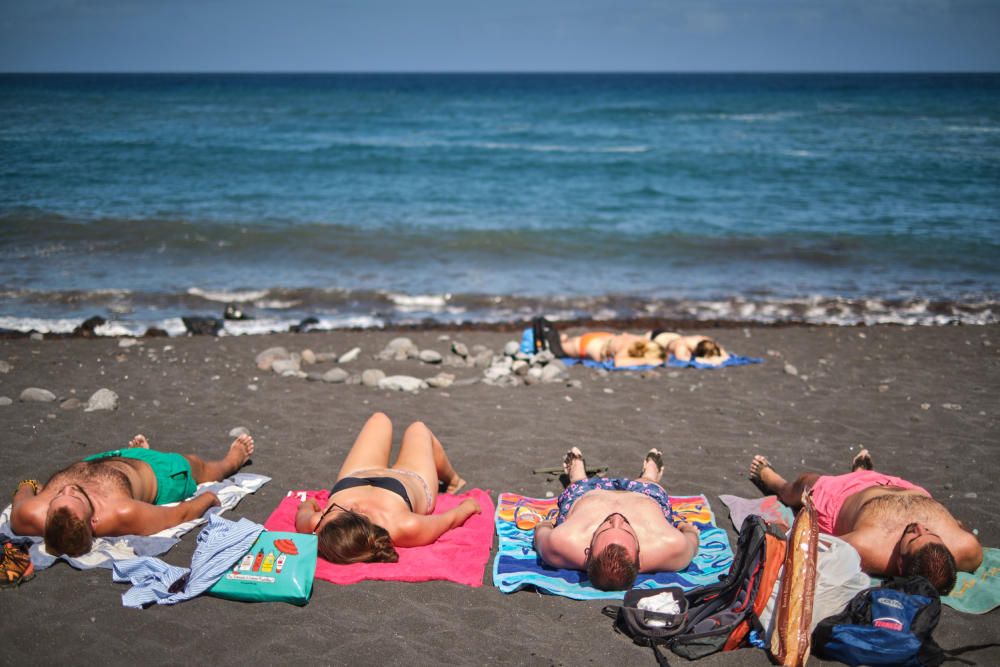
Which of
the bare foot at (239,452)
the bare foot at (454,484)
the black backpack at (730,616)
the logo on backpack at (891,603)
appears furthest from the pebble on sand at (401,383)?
the logo on backpack at (891,603)

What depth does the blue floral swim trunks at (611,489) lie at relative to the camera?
5.42 metres

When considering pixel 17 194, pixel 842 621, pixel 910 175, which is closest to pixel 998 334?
pixel 842 621

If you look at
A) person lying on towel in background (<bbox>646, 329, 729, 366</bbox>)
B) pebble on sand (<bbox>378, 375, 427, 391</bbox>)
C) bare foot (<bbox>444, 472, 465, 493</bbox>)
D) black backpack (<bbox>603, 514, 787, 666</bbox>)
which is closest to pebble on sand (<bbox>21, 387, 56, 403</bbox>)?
pebble on sand (<bbox>378, 375, 427, 391</bbox>)

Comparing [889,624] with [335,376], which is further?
[335,376]

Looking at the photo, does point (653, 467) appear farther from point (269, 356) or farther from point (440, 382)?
point (269, 356)

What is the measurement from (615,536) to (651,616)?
0.54m

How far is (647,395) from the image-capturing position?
328 inches

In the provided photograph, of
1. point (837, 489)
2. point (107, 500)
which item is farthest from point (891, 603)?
point (107, 500)

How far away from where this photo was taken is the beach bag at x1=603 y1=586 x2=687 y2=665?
429 cm

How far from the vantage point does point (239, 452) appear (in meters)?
6.38

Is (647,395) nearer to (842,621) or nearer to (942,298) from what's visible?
(842,621)

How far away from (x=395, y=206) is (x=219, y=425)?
13600mm

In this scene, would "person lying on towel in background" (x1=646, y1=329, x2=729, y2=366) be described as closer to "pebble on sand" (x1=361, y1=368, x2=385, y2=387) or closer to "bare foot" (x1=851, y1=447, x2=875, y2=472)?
"bare foot" (x1=851, y1=447, x2=875, y2=472)

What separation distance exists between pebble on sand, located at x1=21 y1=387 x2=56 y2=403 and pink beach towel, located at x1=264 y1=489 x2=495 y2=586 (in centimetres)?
341
